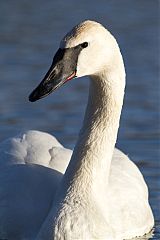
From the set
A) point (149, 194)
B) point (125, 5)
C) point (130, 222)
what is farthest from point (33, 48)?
point (130, 222)

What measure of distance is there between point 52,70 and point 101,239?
4.60ft

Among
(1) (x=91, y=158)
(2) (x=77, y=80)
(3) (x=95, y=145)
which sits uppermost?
(2) (x=77, y=80)

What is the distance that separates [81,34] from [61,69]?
11.8 inches

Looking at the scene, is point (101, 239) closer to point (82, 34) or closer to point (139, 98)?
point (82, 34)

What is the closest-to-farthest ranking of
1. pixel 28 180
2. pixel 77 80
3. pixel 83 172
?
pixel 83 172
pixel 28 180
pixel 77 80

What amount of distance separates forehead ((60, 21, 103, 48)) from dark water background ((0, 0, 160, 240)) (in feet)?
7.19

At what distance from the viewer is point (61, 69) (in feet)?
25.5

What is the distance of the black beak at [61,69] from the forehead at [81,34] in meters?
0.05

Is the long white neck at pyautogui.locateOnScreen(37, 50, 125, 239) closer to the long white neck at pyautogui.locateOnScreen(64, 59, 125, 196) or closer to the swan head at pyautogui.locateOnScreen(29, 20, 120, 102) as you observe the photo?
the long white neck at pyautogui.locateOnScreen(64, 59, 125, 196)

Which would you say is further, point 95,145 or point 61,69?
point 95,145

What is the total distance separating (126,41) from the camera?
54.1ft

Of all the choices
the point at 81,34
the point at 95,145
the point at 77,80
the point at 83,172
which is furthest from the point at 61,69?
the point at 77,80

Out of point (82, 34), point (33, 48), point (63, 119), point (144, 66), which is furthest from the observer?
point (33, 48)

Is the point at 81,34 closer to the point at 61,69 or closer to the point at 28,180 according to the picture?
the point at 61,69
